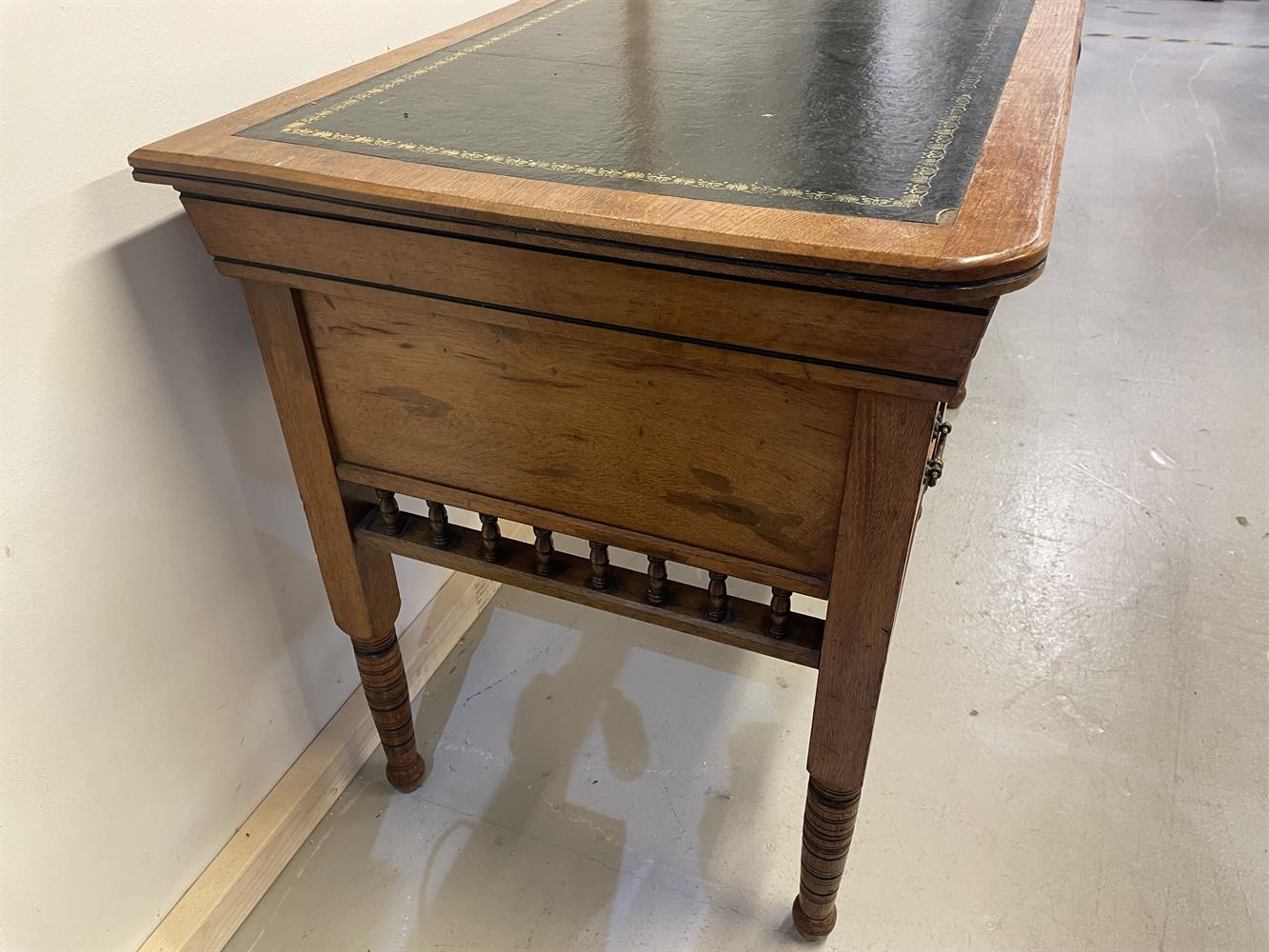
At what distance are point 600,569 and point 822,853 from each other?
38cm

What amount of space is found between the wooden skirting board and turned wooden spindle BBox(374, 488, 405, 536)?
421 mm

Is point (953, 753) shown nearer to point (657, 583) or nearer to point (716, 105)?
point (657, 583)

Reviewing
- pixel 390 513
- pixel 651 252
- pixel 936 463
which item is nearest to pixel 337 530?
pixel 390 513

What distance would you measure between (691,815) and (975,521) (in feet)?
2.59

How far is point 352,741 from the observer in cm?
124

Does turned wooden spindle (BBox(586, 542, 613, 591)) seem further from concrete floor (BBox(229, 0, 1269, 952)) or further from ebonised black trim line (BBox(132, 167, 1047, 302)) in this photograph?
concrete floor (BBox(229, 0, 1269, 952))

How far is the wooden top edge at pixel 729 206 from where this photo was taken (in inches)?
21.8

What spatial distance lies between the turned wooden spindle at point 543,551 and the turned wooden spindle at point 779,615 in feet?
0.71

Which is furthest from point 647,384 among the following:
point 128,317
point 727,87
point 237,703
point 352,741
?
point 352,741

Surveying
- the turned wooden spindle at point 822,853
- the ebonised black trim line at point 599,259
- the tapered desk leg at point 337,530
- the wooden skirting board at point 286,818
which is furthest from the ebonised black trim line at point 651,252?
the wooden skirting board at point 286,818

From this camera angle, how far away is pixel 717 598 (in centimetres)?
83

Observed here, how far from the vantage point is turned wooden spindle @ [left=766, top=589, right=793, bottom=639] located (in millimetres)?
806

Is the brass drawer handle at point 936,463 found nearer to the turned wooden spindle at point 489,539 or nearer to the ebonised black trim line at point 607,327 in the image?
the ebonised black trim line at point 607,327

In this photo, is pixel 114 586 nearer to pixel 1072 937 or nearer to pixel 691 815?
pixel 691 815
